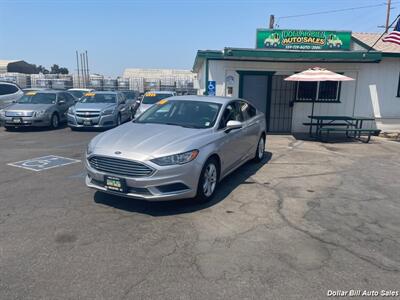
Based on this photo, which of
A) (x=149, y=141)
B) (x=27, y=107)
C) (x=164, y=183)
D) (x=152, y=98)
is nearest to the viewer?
(x=164, y=183)

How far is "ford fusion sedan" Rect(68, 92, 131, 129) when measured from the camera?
1222cm

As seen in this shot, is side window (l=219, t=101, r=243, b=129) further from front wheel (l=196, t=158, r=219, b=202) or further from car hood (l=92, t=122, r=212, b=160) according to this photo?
→ front wheel (l=196, t=158, r=219, b=202)

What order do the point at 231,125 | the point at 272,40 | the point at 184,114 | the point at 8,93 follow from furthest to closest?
1. the point at 8,93
2. the point at 272,40
3. the point at 184,114
4. the point at 231,125

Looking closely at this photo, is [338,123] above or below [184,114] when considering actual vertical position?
below

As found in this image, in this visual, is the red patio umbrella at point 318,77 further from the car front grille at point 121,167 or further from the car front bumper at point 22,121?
the car front bumper at point 22,121

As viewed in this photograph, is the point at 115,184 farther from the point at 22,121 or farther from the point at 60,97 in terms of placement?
the point at 60,97

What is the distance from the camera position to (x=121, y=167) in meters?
4.28

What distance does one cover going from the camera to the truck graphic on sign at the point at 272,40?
1378 cm

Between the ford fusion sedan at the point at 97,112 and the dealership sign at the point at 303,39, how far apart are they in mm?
6648

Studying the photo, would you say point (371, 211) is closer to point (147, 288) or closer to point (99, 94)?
point (147, 288)

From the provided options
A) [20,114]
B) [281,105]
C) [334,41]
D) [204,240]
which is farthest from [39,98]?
[334,41]

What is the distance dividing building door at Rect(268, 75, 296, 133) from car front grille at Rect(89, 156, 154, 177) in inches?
382

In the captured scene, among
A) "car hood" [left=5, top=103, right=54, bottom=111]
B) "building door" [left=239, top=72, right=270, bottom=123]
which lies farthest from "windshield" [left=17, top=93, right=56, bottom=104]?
"building door" [left=239, top=72, right=270, bottom=123]

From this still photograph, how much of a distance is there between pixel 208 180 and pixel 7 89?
14.1 meters
